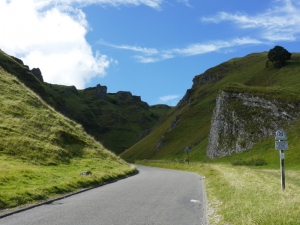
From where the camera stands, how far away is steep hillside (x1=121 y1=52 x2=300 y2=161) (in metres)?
65.8

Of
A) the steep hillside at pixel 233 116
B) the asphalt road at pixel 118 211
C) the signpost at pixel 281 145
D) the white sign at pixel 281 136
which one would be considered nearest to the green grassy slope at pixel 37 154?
the asphalt road at pixel 118 211

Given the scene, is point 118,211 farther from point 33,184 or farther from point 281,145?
point 281,145

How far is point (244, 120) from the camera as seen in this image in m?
69.9

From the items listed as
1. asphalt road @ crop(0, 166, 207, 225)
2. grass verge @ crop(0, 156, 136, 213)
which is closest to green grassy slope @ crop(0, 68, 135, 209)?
grass verge @ crop(0, 156, 136, 213)

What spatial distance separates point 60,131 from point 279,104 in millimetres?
46411

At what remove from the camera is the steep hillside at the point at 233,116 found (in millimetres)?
65812

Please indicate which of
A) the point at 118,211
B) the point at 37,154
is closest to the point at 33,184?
the point at 118,211

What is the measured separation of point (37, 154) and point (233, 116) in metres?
52.3

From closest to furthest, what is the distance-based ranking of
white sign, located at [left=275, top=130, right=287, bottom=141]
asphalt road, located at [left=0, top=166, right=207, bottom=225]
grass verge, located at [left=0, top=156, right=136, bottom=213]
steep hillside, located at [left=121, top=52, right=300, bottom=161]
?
asphalt road, located at [left=0, top=166, right=207, bottom=225] → grass verge, located at [left=0, top=156, right=136, bottom=213] → white sign, located at [left=275, top=130, right=287, bottom=141] → steep hillside, located at [left=121, top=52, right=300, bottom=161]

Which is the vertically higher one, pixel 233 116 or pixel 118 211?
pixel 233 116

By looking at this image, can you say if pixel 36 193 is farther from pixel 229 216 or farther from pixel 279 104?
pixel 279 104

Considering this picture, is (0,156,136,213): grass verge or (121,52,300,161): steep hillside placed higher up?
(121,52,300,161): steep hillside

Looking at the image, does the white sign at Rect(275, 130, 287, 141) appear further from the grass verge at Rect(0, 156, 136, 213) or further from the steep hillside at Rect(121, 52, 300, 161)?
the steep hillside at Rect(121, 52, 300, 161)

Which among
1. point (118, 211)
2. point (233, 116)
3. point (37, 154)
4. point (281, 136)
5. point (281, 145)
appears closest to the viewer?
point (118, 211)
